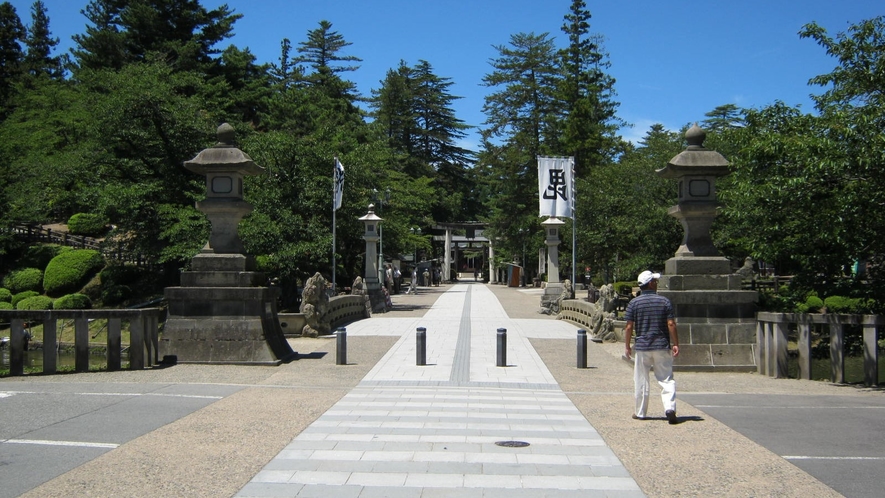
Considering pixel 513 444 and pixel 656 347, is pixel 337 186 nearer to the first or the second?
pixel 656 347

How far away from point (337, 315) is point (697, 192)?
12.0 m

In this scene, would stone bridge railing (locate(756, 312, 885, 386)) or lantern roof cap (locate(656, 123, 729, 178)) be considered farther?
lantern roof cap (locate(656, 123, 729, 178))

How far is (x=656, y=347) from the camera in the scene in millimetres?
8156

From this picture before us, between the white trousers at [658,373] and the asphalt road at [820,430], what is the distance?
2.61 feet

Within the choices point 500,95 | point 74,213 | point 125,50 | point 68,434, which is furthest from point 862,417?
point 500,95

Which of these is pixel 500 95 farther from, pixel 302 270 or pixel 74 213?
pixel 302 270

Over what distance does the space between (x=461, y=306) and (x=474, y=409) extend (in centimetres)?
2290

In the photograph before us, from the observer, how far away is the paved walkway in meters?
5.75

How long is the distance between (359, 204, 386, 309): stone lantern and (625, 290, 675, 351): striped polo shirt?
21.3 metres

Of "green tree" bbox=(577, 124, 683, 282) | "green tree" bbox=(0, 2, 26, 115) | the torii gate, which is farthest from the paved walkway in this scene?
the torii gate

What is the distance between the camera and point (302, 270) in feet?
89.1

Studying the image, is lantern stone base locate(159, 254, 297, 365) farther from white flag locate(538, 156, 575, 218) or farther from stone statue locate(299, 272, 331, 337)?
white flag locate(538, 156, 575, 218)

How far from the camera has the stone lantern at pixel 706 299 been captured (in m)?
12.7

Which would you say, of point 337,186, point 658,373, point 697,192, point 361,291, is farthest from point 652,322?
point 361,291
